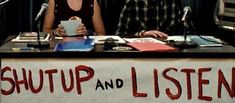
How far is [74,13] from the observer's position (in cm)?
288

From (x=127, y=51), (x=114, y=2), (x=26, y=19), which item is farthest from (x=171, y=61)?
(x=26, y=19)

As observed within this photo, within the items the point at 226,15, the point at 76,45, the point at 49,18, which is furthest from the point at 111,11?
the point at 76,45

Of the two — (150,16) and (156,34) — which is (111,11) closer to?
(150,16)

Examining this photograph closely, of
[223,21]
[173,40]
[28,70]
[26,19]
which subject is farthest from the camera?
[26,19]

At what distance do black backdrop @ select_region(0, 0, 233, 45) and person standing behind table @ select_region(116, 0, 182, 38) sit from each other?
30 cm

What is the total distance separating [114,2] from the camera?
3160 millimetres

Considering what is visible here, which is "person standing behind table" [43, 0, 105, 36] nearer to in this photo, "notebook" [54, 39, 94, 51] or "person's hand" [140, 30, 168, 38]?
"person's hand" [140, 30, 168, 38]

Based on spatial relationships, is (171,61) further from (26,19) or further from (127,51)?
(26,19)

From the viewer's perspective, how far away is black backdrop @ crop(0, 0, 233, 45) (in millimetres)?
3111

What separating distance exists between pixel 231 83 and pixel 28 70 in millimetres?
883

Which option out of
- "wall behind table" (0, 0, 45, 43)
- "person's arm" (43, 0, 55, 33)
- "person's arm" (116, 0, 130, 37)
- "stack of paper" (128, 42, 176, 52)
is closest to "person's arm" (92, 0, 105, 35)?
"person's arm" (116, 0, 130, 37)

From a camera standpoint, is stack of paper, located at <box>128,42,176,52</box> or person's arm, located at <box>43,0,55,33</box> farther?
person's arm, located at <box>43,0,55,33</box>

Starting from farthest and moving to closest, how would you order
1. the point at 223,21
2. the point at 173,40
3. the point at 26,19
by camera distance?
the point at 26,19, the point at 223,21, the point at 173,40

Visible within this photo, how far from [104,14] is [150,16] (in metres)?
0.47
